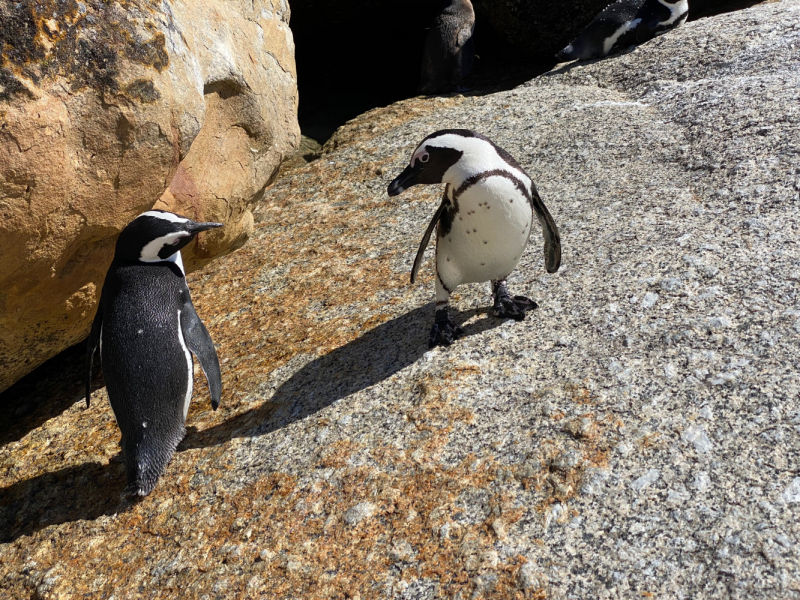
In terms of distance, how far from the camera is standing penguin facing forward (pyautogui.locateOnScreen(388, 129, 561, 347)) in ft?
8.16

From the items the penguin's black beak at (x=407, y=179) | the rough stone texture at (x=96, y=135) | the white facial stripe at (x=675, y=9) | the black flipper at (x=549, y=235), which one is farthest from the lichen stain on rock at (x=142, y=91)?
the white facial stripe at (x=675, y=9)

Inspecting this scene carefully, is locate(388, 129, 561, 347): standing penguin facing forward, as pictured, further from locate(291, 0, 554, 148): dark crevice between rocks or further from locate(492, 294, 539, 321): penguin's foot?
locate(291, 0, 554, 148): dark crevice between rocks

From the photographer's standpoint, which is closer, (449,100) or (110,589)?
(110,589)

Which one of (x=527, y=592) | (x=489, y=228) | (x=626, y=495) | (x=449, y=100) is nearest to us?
(x=527, y=592)

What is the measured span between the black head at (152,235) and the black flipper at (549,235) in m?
1.28

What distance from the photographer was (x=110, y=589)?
2.12 meters

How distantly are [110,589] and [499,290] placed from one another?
1.79m

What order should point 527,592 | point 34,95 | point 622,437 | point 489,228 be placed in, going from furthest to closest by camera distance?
point 489,228
point 34,95
point 622,437
point 527,592

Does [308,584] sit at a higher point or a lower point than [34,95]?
lower

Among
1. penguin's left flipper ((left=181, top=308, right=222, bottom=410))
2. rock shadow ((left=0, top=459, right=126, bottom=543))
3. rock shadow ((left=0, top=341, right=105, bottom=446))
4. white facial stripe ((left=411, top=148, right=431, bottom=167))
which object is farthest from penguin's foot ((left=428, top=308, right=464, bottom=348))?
rock shadow ((left=0, top=341, right=105, bottom=446))

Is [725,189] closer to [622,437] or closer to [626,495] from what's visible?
[622,437]

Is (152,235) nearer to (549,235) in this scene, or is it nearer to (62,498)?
(62,498)

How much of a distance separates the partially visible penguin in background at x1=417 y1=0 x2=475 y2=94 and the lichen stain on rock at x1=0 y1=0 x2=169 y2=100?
15.7 feet

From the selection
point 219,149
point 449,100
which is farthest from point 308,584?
point 449,100
